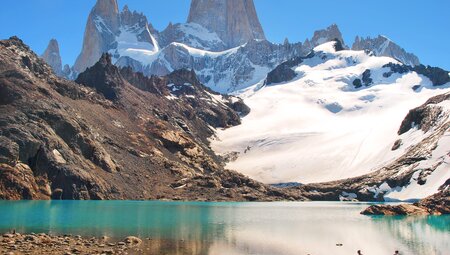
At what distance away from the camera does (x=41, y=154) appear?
4230 inches

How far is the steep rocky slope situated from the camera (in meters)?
106

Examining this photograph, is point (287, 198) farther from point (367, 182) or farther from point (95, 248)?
point (95, 248)

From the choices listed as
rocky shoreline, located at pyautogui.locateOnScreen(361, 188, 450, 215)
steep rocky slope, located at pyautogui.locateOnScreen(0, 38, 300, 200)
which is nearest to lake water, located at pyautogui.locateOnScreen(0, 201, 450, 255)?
rocky shoreline, located at pyautogui.locateOnScreen(361, 188, 450, 215)

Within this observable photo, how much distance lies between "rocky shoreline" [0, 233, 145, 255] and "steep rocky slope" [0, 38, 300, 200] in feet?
194

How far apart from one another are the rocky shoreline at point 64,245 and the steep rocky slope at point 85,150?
194ft

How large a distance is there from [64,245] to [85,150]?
88643mm

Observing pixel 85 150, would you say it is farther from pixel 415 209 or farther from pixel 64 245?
pixel 64 245

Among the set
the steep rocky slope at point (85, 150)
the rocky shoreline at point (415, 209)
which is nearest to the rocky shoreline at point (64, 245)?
the rocky shoreline at point (415, 209)

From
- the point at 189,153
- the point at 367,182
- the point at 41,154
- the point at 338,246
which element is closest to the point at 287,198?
the point at 367,182

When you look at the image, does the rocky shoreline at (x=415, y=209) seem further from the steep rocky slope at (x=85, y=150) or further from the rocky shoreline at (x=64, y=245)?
the rocky shoreline at (x=64, y=245)

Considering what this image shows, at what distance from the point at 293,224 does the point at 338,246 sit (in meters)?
20.0

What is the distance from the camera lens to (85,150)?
125500 mm

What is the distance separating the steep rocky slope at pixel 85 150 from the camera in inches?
4154

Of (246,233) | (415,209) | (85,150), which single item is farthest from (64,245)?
(85,150)
